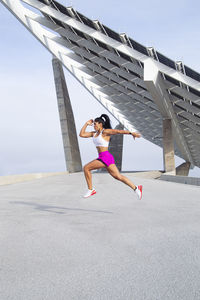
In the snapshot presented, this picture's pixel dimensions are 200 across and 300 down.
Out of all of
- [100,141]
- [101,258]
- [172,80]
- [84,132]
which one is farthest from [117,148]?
[101,258]

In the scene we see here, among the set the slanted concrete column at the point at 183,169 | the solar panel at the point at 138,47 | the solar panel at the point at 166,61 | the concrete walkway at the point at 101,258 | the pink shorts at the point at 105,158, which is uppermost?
the solar panel at the point at 138,47

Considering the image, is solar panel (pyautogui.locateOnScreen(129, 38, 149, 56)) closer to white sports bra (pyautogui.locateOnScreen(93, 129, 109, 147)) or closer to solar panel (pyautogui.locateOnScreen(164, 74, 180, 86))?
solar panel (pyautogui.locateOnScreen(164, 74, 180, 86))

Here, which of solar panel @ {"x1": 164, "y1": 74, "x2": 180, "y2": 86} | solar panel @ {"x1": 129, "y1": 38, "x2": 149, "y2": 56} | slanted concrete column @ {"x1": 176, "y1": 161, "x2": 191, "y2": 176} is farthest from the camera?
slanted concrete column @ {"x1": 176, "y1": 161, "x2": 191, "y2": 176}

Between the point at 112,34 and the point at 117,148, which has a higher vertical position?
the point at 112,34

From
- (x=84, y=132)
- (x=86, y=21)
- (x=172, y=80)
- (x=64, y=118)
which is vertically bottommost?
(x=64, y=118)

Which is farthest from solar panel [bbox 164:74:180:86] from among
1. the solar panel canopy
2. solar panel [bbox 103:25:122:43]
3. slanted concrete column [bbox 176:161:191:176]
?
slanted concrete column [bbox 176:161:191:176]

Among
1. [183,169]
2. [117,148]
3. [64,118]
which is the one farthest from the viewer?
[117,148]

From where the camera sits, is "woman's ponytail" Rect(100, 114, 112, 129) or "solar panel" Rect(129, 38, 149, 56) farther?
"solar panel" Rect(129, 38, 149, 56)

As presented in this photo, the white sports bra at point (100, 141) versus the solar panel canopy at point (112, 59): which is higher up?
the solar panel canopy at point (112, 59)

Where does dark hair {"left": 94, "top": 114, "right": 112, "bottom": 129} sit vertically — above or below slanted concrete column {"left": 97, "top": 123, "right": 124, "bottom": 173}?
above

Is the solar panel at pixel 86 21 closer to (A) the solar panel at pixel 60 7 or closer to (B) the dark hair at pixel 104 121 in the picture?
(A) the solar panel at pixel 60 7

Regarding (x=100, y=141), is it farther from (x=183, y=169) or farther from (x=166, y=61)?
(x=183, y=169)

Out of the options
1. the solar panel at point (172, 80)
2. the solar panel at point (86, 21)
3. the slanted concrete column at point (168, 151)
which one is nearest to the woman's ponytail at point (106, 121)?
the solar panel at point (86, 21)

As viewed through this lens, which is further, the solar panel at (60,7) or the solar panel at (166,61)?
the solar panel at (60,7)
